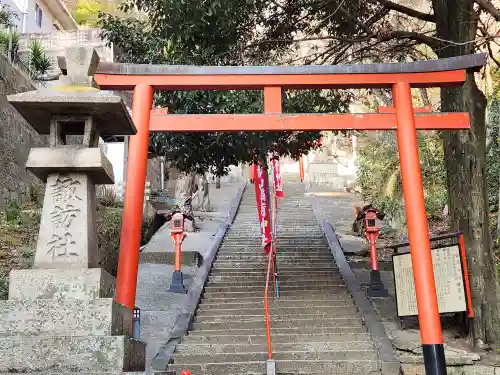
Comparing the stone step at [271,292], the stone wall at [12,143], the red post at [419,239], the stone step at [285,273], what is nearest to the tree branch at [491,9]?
the red post at [419,239]

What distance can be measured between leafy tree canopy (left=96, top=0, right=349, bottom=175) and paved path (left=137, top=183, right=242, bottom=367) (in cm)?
282

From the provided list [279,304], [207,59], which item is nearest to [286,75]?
[207,59]

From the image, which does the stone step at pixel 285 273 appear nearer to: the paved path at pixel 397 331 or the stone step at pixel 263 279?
the stone step at pixel 263 279

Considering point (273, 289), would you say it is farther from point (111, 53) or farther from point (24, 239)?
point (111, 53)

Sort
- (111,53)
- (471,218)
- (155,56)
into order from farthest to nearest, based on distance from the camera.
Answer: (111,53), (155,56), (471,218)

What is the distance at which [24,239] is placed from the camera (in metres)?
11.4

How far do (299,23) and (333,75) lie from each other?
4486 millimetres

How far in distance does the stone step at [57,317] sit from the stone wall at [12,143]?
9.03 m

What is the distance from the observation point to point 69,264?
471 centimetres

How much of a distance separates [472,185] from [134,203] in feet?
17.3

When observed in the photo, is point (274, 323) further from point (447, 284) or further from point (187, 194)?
point (187, 194)

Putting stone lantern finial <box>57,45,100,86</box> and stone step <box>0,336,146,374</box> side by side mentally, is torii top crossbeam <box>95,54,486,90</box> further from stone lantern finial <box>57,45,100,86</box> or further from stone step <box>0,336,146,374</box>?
stone step <box>0,336,146,374</box>

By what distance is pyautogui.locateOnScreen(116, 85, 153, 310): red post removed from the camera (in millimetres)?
6055

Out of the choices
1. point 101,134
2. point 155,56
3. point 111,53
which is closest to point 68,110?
point 101,134
